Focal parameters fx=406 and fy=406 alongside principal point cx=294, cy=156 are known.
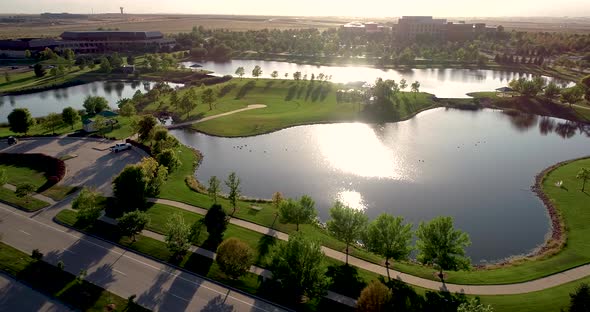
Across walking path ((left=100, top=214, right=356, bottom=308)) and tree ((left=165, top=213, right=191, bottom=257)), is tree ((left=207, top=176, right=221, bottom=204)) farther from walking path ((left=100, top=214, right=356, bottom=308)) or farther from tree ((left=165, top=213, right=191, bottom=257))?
tree ((left=165, top=213, right=191, bottom=257))

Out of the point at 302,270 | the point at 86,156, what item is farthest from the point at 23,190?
the point at 302,270

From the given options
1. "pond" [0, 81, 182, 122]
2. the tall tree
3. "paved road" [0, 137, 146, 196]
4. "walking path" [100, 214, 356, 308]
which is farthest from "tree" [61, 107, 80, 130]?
the tall tree

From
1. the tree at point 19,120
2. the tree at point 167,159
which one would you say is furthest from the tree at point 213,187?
the tree at point 19,120

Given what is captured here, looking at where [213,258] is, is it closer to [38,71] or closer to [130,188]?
[130,188]

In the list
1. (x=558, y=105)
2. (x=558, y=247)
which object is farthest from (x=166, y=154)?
(x=558, y=105)

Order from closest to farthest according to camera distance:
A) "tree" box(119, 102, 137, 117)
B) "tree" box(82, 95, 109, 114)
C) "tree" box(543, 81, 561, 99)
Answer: "tree" box(119, 102, 137, 117) < "tree" box(82, 95, 109, 114) < "tree" box(543, 81, 561, 99)

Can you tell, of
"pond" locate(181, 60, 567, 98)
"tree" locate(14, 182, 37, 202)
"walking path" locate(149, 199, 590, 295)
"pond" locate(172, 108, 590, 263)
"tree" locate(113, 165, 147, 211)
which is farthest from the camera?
"pond" locate(181, 60, 567, 98)
